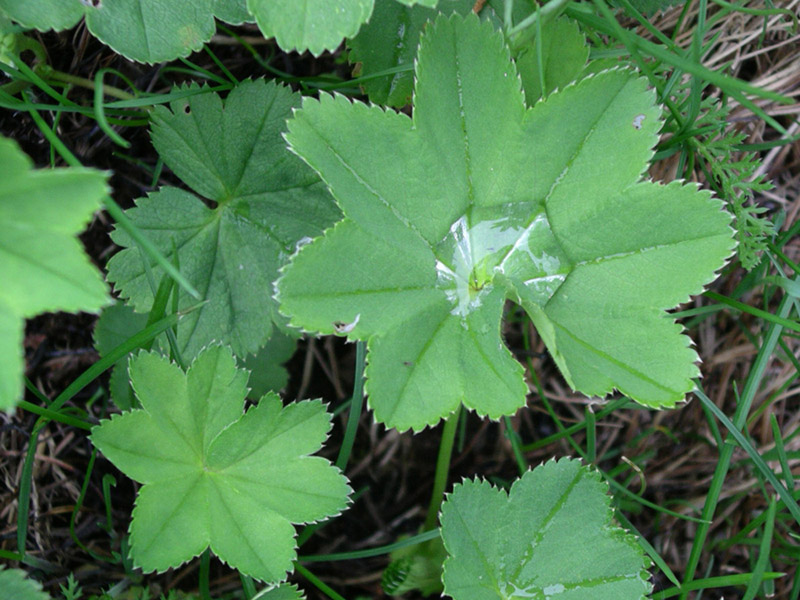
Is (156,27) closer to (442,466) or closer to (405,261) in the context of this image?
(405,261)

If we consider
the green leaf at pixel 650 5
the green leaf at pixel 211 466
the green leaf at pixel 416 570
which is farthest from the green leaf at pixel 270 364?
the green leaf at pixel 650 5

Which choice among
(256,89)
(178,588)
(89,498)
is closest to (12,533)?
(89,498)

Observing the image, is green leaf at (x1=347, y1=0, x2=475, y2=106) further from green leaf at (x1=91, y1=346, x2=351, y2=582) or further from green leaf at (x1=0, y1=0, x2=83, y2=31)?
green leaf at (x1=91, y1=346, x2=351, y2=582)

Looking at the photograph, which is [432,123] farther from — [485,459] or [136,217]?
[485,459]

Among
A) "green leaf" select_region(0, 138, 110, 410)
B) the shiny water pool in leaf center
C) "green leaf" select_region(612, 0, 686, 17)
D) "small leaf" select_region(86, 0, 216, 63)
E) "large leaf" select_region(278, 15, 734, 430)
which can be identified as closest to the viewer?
"green leaf" select_region(0, 138, 110, 410)

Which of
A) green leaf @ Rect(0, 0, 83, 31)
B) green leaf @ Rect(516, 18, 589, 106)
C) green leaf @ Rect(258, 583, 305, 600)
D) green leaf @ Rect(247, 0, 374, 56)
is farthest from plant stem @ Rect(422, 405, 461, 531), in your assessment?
green leaf @ Rect(0, 0, 83, 31)

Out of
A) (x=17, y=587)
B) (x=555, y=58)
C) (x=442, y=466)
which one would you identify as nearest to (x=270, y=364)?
(x=442, y=466)
